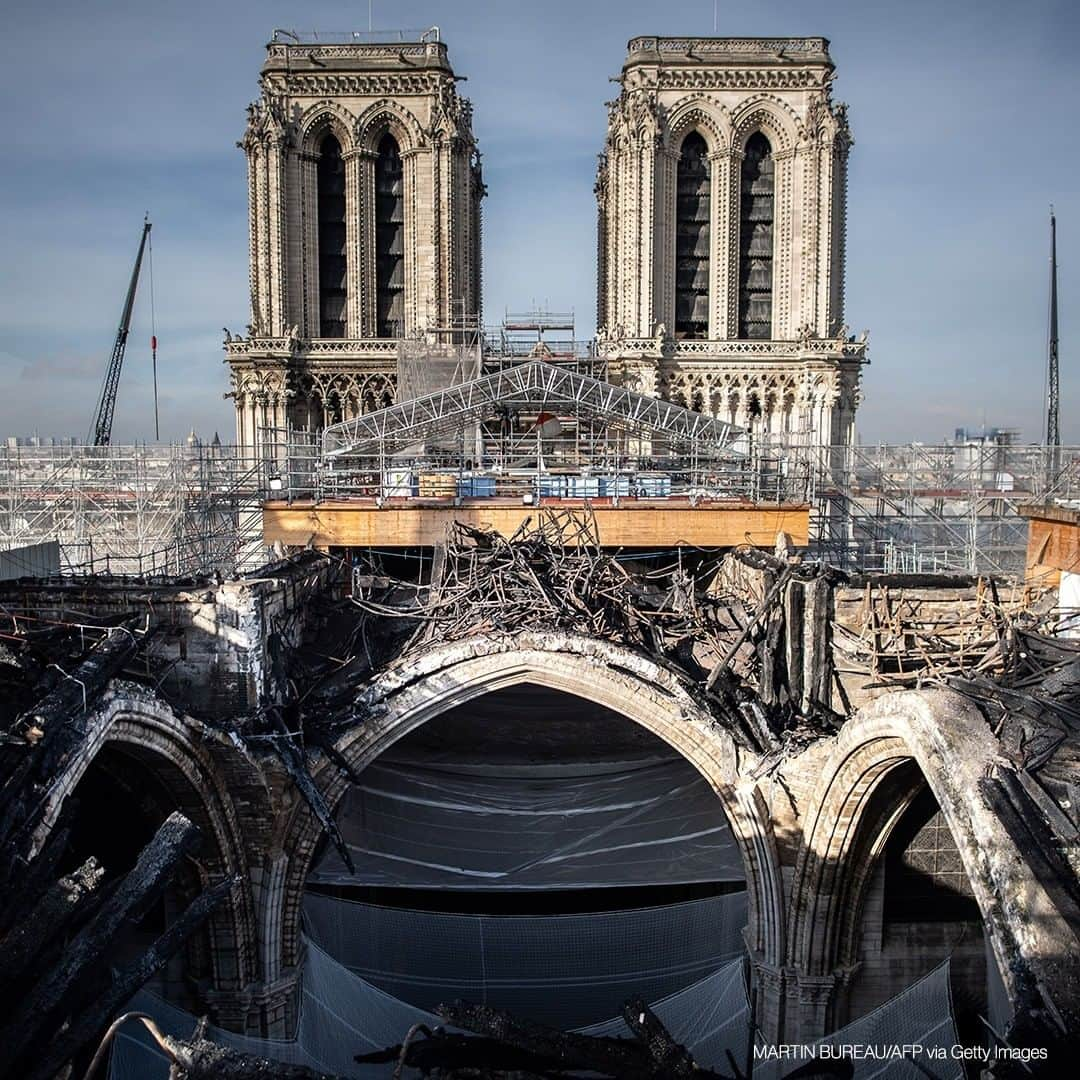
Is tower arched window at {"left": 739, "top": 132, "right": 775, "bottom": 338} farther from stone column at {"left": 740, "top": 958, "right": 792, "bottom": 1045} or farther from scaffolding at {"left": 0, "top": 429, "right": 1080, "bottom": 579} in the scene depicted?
stone column at {"left": 740, "top": 958, "right": 792, "bottom": 1045}

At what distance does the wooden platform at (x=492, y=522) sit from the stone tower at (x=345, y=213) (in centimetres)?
1427

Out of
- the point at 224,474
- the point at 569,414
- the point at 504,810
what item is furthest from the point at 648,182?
the point at 504,810

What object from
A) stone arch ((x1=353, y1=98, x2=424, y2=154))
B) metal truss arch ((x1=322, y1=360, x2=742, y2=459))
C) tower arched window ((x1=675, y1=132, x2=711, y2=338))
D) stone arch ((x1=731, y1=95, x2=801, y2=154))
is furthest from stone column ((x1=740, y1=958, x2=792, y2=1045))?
stone arch ((x1=353, y1=98, x2=424, y2=154))

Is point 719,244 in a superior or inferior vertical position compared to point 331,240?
inferior

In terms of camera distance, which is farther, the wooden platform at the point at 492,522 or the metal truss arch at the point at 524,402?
the metal truss arch at the point at 524,402

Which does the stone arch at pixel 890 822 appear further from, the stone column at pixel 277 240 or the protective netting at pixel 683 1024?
A: the stone column at pixel 277 240

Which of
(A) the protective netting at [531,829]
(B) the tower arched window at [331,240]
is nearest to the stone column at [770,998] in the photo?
(A) the protective netting at [531,829]

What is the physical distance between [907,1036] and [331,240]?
2890 centimetres

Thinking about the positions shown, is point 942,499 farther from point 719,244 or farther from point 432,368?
point 432,368

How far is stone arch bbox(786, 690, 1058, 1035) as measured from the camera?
639 centimetres

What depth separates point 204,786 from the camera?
33.3ft

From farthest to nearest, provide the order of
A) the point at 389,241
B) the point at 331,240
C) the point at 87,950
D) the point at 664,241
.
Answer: the point at 389,241 < the point at 331,240 < the point at 664,241 < the point at 87,950

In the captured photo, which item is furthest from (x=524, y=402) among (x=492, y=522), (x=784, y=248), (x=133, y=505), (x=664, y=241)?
(x=784, y=248)

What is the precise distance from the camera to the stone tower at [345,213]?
30.5 meters
